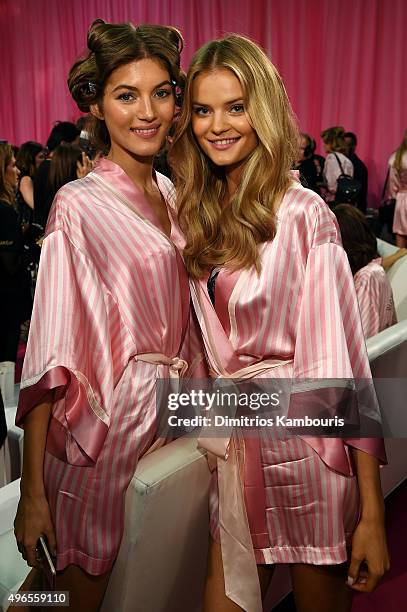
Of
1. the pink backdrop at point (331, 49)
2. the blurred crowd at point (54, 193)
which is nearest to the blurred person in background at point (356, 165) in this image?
the blurred crowd at point (54, 193)

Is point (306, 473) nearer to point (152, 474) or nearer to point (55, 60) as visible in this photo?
point (152, 474)

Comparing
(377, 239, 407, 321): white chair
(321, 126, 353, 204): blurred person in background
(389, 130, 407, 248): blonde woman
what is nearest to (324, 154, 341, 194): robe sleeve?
(321, 126, 353, 204): blurred person in background

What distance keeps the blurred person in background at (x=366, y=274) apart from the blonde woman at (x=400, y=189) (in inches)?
114

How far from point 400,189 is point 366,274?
3.25 meters

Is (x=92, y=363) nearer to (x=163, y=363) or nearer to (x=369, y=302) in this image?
(x=163, y=363)

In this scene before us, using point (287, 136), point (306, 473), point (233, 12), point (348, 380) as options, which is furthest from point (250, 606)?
point (233, 12)

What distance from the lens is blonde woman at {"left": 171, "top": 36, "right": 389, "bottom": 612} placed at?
136cm

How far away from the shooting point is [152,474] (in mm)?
1350

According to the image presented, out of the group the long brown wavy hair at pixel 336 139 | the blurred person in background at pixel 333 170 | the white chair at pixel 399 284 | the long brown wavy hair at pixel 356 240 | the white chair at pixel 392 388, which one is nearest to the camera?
the white chair at pixel 392 388

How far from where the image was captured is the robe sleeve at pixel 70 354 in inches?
52.9

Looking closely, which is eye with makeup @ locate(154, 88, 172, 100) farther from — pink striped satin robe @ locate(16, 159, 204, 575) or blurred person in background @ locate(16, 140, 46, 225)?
blurred person in background @ locate(16, 140, 46, 225)

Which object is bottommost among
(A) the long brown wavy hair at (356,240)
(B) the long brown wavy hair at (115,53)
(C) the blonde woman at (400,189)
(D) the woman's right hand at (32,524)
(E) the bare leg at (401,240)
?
(E) the bare leg at (401,240)

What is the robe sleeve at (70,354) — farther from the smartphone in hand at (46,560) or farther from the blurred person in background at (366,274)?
A: the blurred person in background at (366,274)

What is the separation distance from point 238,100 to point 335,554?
1.01 metres
